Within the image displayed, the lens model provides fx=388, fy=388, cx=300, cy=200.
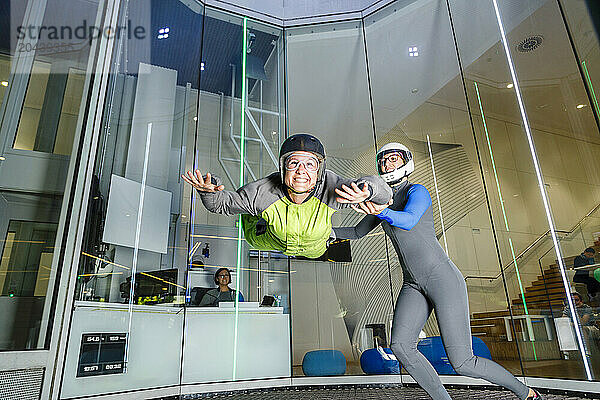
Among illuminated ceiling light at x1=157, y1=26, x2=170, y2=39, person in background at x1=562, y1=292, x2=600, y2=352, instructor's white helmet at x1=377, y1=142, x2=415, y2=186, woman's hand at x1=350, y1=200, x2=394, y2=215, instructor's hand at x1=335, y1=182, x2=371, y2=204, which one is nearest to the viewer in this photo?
instructor's hand at x1=335, y1=182, x2=371, y2=204

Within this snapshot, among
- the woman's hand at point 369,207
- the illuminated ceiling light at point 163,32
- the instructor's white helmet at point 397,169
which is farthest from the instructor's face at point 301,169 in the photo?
the illuminated ceiling light at point 163,32

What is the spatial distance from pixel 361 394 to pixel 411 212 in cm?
192

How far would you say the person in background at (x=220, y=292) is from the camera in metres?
3.46

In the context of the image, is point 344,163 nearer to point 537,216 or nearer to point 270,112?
point 270,112

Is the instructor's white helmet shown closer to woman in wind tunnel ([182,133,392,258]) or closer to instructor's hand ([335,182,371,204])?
woman in wind tunnel ([182,133,392,258])

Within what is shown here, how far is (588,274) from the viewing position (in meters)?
2.71


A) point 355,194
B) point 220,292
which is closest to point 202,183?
point 355,194

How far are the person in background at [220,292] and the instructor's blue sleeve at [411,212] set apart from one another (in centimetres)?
205

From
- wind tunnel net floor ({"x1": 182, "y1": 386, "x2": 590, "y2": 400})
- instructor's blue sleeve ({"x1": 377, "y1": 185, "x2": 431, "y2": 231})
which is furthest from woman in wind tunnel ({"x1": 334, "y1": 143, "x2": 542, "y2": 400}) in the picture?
wind tunnel net floor ({"x1": 182, "y1": 386, "x2": 590, "y2": 400})

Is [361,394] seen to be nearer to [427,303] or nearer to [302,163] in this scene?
[427,303]

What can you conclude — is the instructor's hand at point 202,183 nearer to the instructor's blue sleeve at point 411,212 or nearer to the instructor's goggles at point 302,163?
the instructor's goggles at point 302,163

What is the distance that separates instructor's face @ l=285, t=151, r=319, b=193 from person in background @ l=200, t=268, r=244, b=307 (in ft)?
6.18

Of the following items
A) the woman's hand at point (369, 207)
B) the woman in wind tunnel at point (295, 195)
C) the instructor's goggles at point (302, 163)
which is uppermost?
the instructor's goggles at point (302, 163)

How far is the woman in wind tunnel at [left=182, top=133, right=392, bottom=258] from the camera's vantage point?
200 centimetres
